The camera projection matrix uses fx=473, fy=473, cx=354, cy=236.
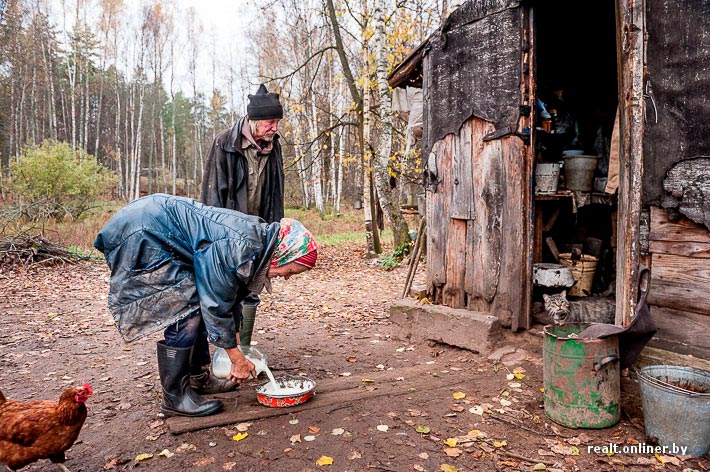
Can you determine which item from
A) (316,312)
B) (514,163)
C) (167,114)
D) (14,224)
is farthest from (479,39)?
(167,114)

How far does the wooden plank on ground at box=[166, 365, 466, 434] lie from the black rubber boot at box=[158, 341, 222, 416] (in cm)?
6

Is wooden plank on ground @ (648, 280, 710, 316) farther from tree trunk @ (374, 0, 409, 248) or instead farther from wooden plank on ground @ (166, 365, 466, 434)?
tree trunk @ (374, 0, 409, 248)

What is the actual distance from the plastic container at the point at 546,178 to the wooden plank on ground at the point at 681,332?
171 centimetres

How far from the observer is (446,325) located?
495 centimetres

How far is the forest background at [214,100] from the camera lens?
1146 centimetres

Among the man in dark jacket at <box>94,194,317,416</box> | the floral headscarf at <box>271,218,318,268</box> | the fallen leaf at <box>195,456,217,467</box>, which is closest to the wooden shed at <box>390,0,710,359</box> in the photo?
the floral headscarf at <box>271,218,318,268</box>

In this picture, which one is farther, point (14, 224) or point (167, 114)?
point (167, 114)

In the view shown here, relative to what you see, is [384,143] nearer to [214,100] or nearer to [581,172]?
[581,172]

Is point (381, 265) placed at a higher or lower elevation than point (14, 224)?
lower

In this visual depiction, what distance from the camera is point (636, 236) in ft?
11.4

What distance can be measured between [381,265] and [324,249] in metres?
3.51

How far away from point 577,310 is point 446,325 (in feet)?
4.28

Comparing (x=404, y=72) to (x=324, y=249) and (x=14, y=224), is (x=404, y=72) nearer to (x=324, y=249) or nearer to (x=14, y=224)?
(x=324, y=249)

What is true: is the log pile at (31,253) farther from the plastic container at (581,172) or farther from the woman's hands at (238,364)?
the plastic container at (581,172)
